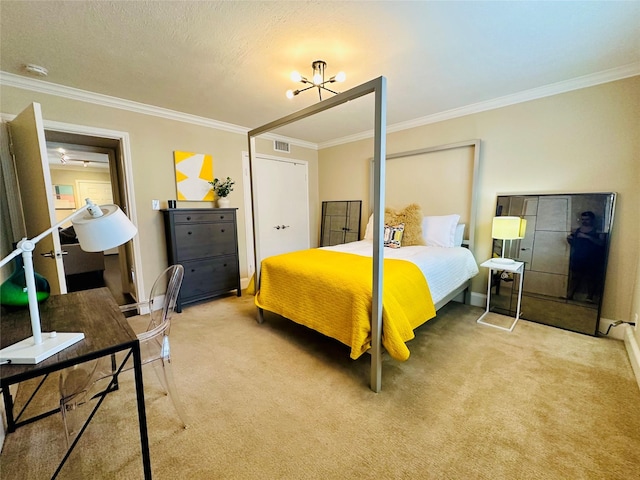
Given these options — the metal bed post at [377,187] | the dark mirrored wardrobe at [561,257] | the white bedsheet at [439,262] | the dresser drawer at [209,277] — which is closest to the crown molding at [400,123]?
the dark mirrored wardrobe at [561,257]

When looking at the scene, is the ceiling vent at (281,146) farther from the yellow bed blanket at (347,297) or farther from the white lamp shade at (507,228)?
the white lamp shade at (507,228)

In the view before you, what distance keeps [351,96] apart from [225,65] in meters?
1.24

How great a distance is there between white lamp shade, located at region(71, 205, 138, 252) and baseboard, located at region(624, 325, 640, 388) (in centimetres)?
328

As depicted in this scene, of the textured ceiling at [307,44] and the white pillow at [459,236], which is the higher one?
the textured ceiling at [307,44]

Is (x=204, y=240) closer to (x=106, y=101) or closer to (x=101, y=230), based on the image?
(x=106, y=101)

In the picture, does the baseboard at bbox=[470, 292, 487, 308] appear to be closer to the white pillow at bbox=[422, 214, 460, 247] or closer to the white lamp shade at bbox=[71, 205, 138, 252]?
the white pillow at bbox=[422, 214, 460, 247]

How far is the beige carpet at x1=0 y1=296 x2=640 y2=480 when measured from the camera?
1.29 metres

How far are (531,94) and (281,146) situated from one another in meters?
3.39

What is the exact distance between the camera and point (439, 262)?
2570mm

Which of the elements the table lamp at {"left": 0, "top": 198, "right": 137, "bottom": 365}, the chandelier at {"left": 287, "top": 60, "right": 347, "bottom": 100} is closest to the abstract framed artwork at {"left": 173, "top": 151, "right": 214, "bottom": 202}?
the chandelier at {"left": 287, "top": 60, "right": 347, "bottom": 100}

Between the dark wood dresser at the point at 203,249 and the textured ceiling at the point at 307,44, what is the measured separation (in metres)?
1.36

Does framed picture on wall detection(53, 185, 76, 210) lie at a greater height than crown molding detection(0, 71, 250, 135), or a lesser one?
lesser

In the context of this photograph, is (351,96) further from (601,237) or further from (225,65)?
(601,237)

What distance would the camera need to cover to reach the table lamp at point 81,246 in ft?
3.07
